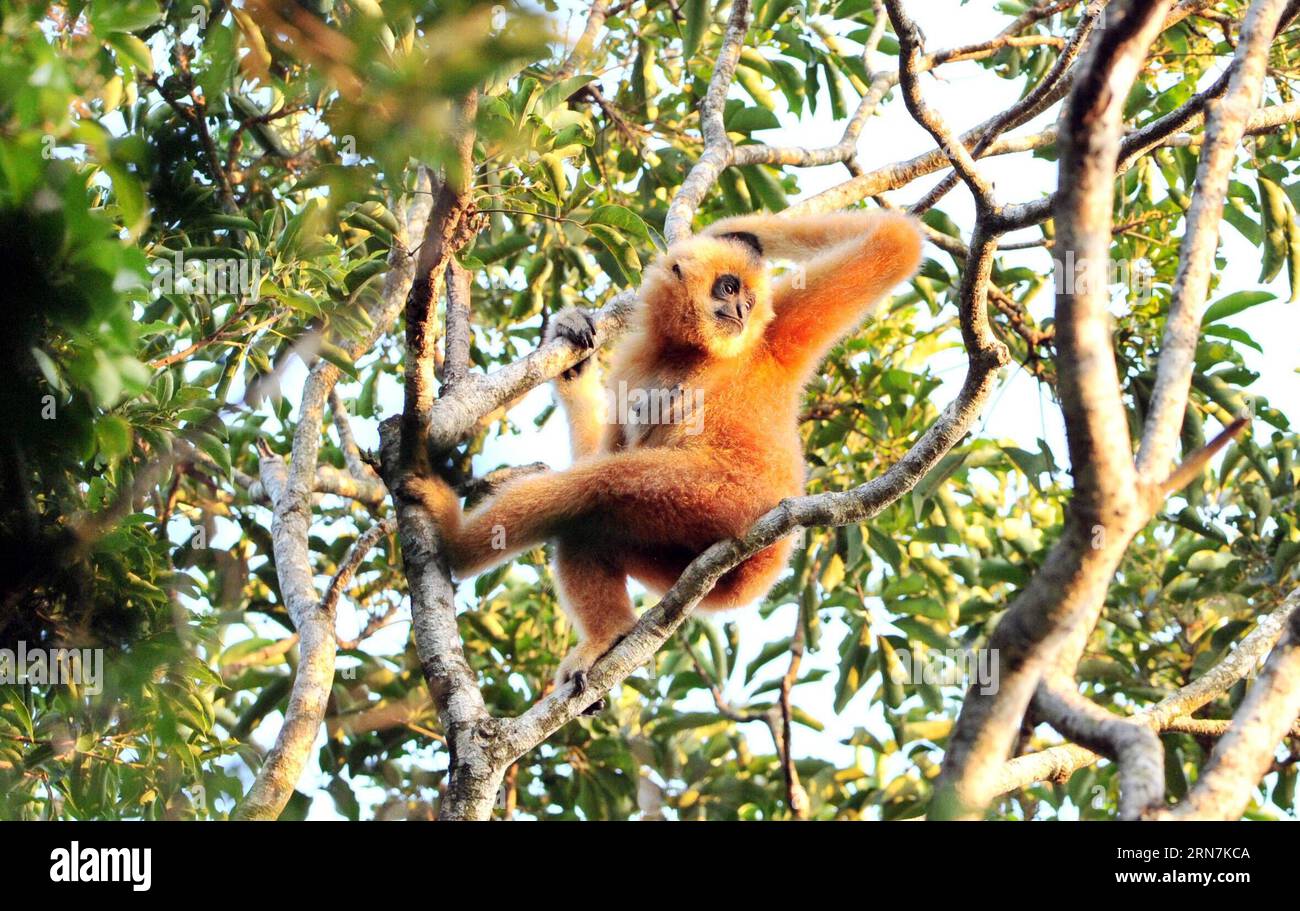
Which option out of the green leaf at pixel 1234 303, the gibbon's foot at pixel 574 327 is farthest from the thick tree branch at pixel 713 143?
the green leaf at pixel 1234 303

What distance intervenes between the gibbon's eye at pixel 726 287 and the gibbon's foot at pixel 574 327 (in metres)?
0.87

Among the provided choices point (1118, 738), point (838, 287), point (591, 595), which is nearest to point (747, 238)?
point (838, 287)

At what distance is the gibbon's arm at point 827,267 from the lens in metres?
6.34

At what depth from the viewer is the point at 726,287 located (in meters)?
6.69

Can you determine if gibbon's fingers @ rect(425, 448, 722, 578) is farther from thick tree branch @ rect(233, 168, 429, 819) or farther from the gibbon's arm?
the gibbon's arm

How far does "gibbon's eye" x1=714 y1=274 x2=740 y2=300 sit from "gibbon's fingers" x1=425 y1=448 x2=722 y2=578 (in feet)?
3.97

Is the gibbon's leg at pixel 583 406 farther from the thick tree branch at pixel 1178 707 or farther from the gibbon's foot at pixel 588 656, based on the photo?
the thick tree branch at pixel 1178 707

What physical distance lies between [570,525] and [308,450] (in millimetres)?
1358

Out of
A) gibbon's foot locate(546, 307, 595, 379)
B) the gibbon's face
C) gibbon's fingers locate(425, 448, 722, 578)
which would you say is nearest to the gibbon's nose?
the gibbon's face

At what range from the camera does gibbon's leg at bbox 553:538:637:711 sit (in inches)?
227

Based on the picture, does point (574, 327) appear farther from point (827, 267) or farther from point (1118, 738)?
point (1118, 738)

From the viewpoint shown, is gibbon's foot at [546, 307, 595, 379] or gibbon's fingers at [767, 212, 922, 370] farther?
gibbon's fingers at [767, 212, 922, 370]

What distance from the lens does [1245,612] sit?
7.34m

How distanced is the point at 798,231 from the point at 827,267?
42 centimetres
